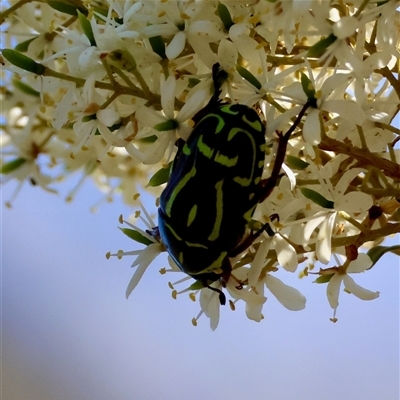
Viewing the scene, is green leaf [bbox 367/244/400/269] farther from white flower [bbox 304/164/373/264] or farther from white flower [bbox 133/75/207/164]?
white flower [bbox 133/75/207/164]

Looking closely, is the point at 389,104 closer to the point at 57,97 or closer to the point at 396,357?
the point at 57,97

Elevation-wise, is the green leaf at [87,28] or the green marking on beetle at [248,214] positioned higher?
the green leaf at [87,28]

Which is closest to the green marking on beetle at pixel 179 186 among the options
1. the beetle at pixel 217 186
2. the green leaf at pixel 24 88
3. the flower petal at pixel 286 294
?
the beetle at pixel 217 186

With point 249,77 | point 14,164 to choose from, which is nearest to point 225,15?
point 249,77

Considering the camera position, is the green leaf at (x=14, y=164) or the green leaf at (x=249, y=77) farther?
the green leaf at (x=14, y=164)

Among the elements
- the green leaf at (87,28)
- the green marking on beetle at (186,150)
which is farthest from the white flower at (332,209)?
the green leaf at (87,28)

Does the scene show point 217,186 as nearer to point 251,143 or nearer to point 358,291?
point 251,143

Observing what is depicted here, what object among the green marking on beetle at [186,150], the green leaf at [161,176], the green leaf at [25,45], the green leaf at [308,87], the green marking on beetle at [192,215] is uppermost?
the green leaf at [308,87]

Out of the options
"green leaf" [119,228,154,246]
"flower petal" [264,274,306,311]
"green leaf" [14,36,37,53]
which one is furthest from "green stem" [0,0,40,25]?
"flower petal" [264,274,306,311]

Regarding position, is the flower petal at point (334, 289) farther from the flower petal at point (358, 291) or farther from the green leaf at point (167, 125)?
the green leaf at point (167, 125)
